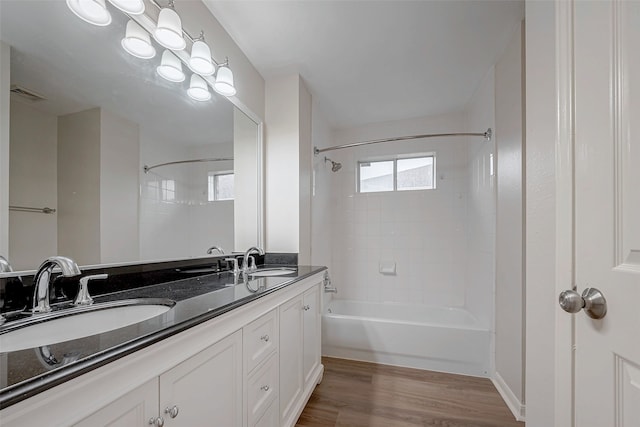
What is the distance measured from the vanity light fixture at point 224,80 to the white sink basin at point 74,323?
4.48ft

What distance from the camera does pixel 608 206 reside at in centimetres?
58

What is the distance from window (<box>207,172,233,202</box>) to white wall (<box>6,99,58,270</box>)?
88cm

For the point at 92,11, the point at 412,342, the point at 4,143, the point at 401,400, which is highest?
the point at 92,11

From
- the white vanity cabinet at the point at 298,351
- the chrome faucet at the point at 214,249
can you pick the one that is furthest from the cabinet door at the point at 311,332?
the chrome faucet at the point at 214,249

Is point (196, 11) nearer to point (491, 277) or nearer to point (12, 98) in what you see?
point (12, 98)

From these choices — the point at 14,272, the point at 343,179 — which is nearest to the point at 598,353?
the point at 14,272

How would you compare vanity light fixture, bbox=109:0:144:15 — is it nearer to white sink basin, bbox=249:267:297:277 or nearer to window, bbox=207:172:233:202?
window, bbox=207:172:233:202

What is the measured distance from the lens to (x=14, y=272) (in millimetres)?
822

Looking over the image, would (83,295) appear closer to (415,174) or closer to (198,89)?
(198,89)

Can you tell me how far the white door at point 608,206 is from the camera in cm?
53

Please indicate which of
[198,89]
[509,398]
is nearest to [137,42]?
[198,89]

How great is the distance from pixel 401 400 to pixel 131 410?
5.90 ft

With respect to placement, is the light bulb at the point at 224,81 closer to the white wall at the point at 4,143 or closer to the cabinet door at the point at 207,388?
Answer: the white wall at the point at 4,143

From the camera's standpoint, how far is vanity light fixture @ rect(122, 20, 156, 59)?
1.18 metres
